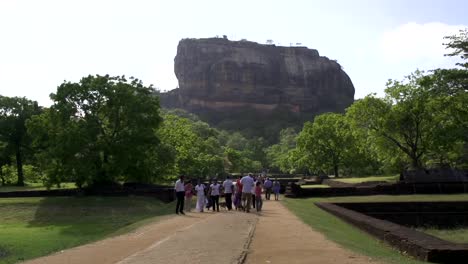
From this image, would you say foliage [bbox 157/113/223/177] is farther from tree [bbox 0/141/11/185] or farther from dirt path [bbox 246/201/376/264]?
dirt path [bbox 246/201/376/264]

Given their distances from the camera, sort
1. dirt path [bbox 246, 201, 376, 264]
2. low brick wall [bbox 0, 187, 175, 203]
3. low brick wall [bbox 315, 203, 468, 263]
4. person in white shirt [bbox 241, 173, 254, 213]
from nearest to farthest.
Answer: dirt path [bbox 246, 201, 376, 264]
low brick wall [bbox 315, 203, 468, 263]
person in white shirt [bbox 241, 173, 254, 213]
low brick wall [bbox 0, 187, 175, 203]

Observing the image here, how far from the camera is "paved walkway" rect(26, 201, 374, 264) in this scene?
31.7 ft

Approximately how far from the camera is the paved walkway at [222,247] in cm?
966

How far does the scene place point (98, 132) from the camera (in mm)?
35188

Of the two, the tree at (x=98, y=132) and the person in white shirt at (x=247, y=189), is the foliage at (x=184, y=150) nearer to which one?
the tree at (x=98, y=132)

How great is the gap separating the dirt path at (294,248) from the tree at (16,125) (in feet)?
135

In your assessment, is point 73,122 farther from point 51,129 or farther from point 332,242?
point 332,242

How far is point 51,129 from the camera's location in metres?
35.5

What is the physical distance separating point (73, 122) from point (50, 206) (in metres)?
6.78

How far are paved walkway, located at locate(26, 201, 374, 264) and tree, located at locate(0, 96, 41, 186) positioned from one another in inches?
1512

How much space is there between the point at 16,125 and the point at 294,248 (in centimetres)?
4567

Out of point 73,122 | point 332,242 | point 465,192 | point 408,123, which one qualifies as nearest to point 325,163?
point 408,123

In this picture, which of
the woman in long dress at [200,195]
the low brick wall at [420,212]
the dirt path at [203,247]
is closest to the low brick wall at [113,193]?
the woman in long dress at [200,195]

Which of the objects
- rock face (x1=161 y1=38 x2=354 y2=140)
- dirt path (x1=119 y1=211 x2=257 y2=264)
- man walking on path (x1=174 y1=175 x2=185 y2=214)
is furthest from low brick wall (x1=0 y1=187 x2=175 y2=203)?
rock face (x1=161 y1=38 x2=354 y2=140)
